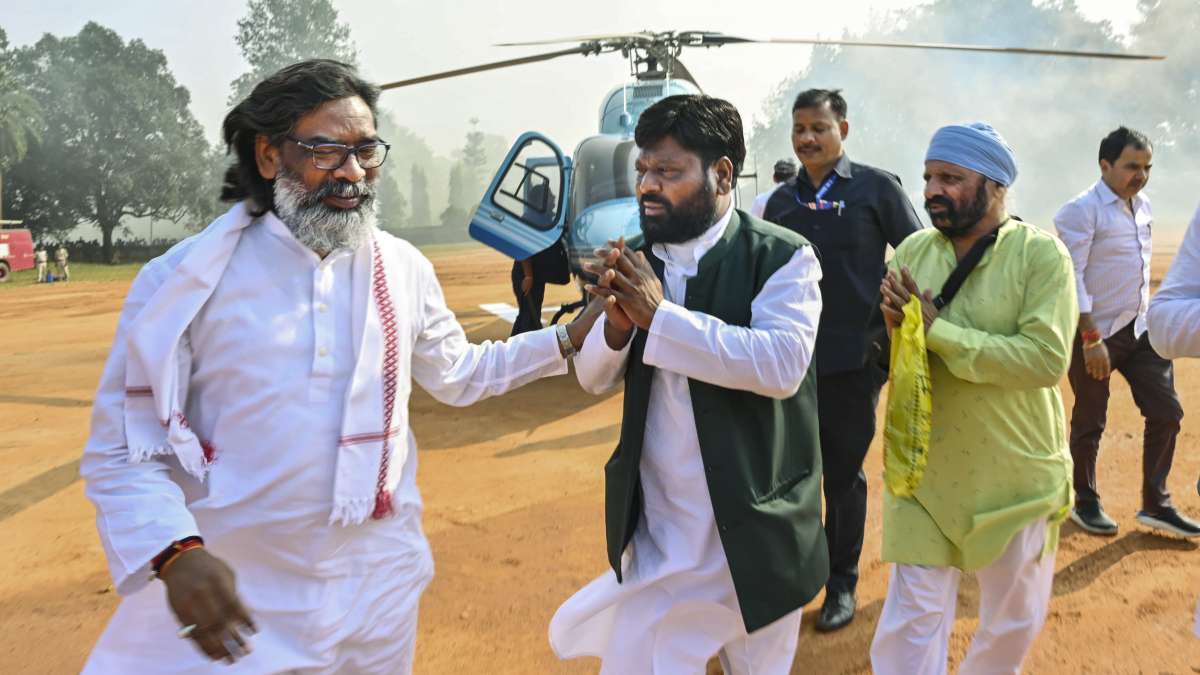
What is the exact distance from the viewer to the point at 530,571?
506 centimetres

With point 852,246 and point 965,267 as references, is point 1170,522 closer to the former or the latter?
point 852,246

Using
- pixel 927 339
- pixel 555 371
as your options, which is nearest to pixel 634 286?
pixel 555 371

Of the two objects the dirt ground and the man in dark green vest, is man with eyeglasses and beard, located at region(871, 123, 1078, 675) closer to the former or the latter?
the man in dark green vest

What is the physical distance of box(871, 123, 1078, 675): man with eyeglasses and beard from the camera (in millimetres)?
2928

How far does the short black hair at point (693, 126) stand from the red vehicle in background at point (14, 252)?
28495mm

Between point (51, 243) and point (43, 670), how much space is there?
3541 centimetres

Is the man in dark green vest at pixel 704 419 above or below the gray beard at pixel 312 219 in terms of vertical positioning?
below

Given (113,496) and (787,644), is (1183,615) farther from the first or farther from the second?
(113,496)

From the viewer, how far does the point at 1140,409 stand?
5.12 m

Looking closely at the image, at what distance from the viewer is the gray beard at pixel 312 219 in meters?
2.30

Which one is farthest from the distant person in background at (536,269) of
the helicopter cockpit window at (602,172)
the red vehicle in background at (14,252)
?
the red vehicle in background at (14,252)

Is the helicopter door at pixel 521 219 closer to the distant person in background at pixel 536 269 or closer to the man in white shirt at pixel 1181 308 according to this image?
the distant person in background at pixel 536 269

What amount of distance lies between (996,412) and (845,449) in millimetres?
1206

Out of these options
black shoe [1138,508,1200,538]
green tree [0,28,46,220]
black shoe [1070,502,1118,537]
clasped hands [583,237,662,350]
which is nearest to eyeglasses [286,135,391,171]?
clasped hands [583,237,662,350]
